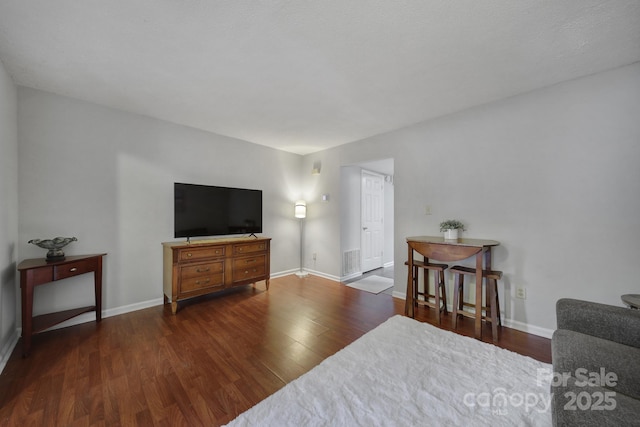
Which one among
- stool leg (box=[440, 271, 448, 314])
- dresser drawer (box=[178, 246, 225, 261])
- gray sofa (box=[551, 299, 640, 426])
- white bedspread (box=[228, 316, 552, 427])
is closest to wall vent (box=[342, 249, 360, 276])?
stool leg (box=[440, 271, 448, 314])

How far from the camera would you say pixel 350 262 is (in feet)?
14.6

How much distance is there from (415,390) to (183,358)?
1721 millimetres

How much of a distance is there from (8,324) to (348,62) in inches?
137

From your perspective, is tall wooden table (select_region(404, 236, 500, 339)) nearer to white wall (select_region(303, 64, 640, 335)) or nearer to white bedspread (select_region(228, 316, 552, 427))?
white wall (select_region(303, 64, 640, 335))

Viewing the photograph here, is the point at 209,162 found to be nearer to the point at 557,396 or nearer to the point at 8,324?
the point at 8,324

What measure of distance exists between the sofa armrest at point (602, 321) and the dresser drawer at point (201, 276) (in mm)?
3193

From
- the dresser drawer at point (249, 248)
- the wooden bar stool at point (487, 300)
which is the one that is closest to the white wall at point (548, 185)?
the wooden bar stool at point (487, 300)

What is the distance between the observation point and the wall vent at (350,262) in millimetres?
4330

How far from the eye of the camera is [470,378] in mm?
1695

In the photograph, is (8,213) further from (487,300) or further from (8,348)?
(487,300)

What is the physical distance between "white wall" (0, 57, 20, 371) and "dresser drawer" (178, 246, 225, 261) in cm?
126

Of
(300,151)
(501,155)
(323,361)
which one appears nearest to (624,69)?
(501,155)

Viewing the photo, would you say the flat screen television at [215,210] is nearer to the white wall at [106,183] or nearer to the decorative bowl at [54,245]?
the white wall at [106,183]

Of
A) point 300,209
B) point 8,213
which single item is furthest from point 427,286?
point 8,213
